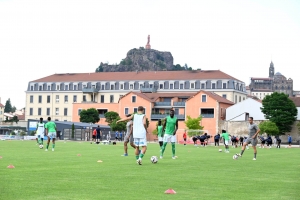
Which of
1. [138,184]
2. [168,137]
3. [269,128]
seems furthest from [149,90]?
[138,184]

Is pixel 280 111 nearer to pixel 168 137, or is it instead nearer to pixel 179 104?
pixel 179 104

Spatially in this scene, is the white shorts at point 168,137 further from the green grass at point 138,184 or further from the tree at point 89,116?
the tree at point 89,116

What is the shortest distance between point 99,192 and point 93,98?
142 meters

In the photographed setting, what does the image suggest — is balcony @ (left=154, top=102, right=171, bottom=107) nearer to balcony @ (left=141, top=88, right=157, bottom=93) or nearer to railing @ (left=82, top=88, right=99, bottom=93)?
balcony @ (left=141, top=88, right=157, bottom=93)

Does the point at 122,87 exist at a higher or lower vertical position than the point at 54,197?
higher

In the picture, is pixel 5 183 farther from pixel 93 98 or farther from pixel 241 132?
pixel 93 98

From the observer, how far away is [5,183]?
43.3 feet

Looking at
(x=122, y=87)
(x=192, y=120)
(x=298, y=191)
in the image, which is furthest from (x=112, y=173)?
(x=122, y=87)

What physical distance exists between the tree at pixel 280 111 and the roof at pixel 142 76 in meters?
32.5

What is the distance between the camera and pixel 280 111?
355ft

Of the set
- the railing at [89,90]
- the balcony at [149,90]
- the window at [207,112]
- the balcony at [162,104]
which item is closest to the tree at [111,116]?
the balcony at [162,104]

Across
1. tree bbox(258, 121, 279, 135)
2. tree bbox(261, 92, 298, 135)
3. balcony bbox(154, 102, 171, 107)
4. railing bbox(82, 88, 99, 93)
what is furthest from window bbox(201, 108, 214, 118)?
railing bbox(82, 88, 99, 93)

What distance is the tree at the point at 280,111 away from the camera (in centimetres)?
10756

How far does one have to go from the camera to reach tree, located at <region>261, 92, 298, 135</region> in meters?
108
